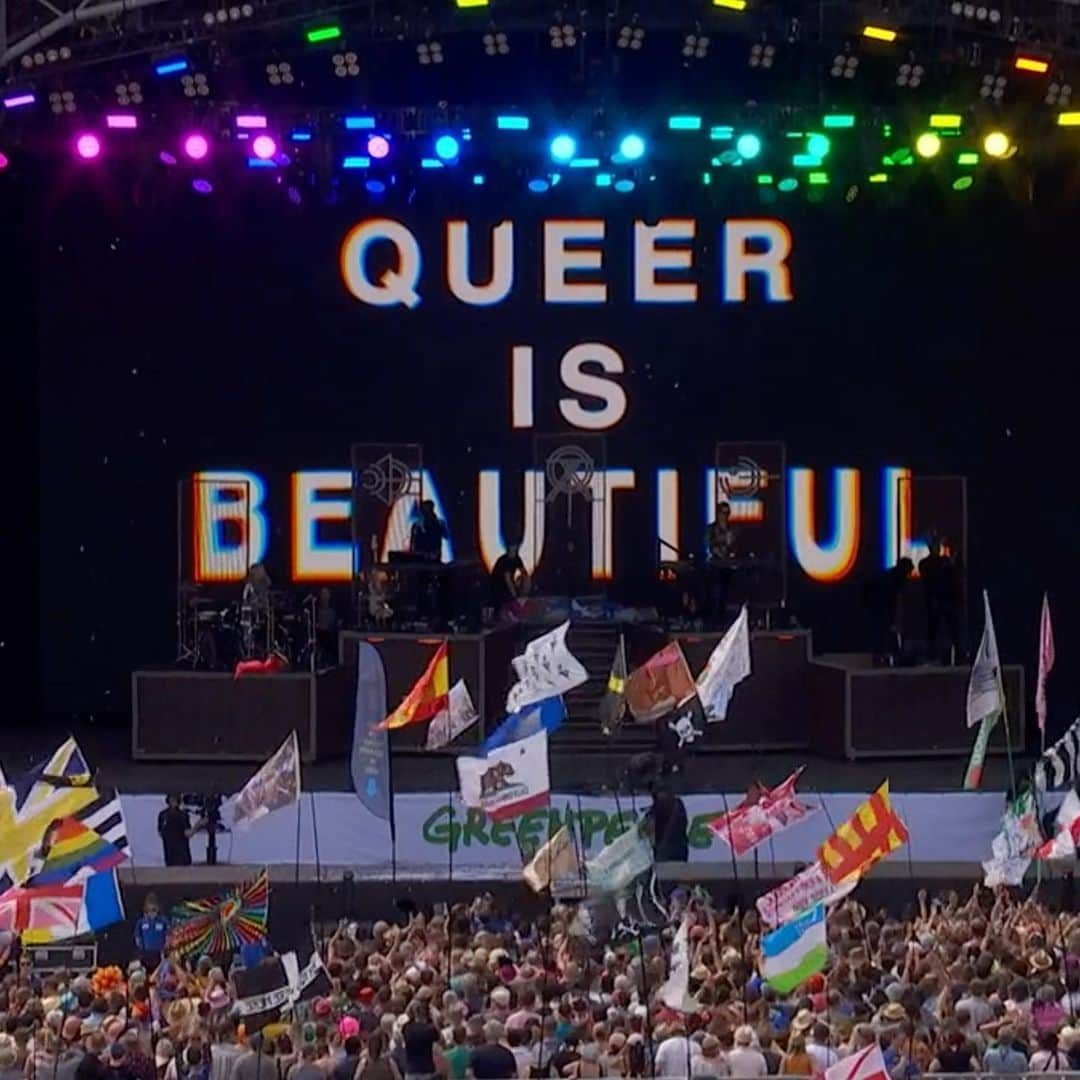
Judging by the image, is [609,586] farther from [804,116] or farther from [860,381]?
[804,116]

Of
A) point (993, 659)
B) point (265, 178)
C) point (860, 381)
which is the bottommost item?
point (993, 659)

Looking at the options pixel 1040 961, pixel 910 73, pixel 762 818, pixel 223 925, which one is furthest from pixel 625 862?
pixel 910 73

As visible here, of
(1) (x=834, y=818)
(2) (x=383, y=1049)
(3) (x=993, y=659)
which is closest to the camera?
(2) (x=383, y=1049)

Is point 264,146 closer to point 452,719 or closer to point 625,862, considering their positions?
point 452,719

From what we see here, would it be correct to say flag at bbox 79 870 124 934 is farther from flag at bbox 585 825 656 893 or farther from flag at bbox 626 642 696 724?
flag at bbox 626 642 696 724

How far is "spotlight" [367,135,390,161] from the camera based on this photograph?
24734 millimetres

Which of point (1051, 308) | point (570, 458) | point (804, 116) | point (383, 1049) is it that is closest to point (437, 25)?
point (804, 116)

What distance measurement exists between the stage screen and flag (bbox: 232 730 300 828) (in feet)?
33.7

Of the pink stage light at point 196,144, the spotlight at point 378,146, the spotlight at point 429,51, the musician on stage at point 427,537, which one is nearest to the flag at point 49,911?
the spotlight at point 429,51

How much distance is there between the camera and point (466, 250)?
89.2 feet

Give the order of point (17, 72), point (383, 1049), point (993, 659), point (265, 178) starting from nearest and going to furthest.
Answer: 1. point (383, 1049)
2. point (993, 659)
3. point (17, 72)
4. point (265, 178)

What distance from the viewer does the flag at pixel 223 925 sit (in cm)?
1463

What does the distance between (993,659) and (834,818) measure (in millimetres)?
4423

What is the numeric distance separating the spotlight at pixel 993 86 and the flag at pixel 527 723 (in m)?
8.93
